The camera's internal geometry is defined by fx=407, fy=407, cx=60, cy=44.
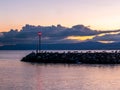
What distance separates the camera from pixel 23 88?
99.2ft

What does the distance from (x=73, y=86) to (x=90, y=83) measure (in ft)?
7.89

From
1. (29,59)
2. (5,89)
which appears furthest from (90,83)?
(29,59)

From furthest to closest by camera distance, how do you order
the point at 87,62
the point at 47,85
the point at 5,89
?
the point at 87,62
the point at 47,85
the point at 5,89

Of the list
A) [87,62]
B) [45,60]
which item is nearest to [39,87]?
[87,62]

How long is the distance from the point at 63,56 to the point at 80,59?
4.51 metres

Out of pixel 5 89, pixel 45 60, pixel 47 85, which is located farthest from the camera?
pixel 45 60

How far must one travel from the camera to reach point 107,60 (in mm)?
60781

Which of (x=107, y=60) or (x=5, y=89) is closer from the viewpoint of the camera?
(x=5, y=89)

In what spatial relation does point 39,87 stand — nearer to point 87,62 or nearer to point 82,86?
point 82,86

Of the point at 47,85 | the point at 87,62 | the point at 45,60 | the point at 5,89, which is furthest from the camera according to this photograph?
the point at 45,60

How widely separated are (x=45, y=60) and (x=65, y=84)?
3225 cm

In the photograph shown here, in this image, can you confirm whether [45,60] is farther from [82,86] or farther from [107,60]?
[82,86]

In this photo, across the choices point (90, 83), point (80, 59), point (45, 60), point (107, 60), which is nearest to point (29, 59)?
point (45, 60)

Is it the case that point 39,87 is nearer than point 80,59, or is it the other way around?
point 39,87
